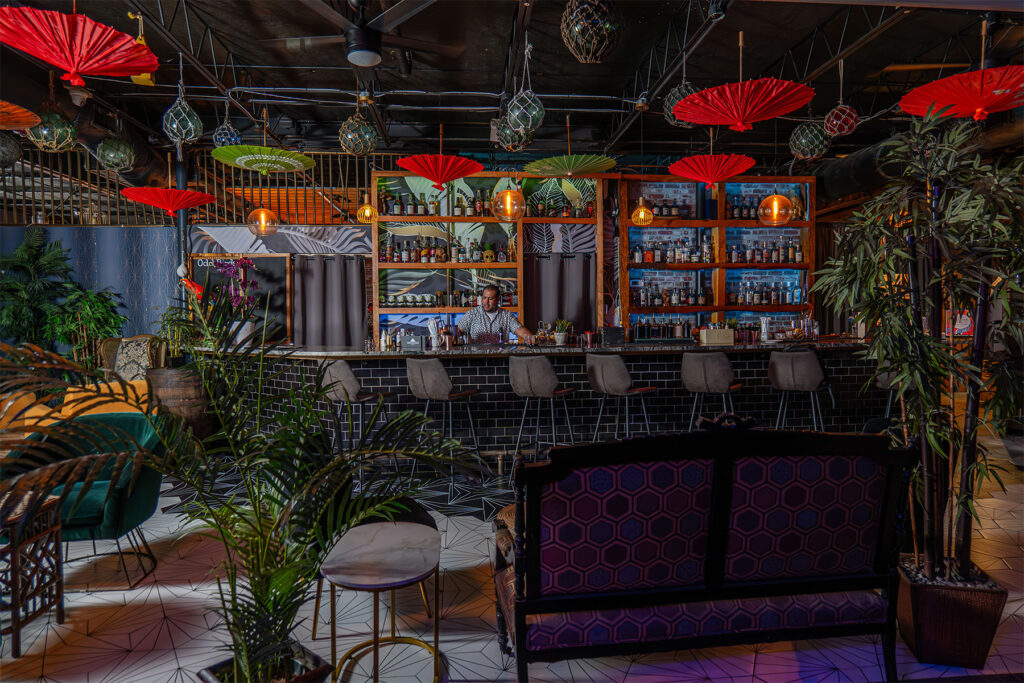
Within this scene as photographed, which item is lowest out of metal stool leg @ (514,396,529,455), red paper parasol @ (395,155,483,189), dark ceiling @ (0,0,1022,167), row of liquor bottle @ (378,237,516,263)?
metal stool leg @ (514,396,529,455)

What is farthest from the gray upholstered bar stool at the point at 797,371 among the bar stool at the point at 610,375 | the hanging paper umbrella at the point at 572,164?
the hanging paper umbrella at the point at 572,164

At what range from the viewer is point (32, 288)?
26.3 ft

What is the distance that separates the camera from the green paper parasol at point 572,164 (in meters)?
5.48

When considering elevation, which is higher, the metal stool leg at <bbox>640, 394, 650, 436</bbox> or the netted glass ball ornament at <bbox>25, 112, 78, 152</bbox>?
the netted glass ball ornament at <bbox>25, 112, 78, 152</bbox>

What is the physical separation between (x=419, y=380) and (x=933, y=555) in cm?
361

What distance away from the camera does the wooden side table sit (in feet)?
8.14

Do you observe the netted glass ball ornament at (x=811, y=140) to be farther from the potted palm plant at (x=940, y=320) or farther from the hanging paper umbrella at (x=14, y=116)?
the hanging paper umbrella at (x=14, y=116)

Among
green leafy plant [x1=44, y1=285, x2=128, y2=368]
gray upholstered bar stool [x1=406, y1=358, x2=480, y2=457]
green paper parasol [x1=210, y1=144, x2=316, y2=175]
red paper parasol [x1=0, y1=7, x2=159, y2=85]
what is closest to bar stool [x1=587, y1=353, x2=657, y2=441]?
gray upholstered bar stool [x1=406, y1=358, x2=480, y2=457]

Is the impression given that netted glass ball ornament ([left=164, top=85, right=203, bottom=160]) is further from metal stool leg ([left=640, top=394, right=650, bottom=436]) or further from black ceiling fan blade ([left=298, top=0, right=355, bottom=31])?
metal stool leg ([left=640, top=394, right=650, bottom=436])

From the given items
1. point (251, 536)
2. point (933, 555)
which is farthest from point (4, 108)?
point (933, 555)

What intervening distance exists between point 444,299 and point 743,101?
5.10m

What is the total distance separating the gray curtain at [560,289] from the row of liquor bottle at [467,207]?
601mm

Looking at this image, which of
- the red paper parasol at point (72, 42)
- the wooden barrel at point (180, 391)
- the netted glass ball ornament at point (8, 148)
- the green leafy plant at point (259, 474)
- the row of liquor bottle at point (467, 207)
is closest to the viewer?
the green leafy plant at point (259, 474)

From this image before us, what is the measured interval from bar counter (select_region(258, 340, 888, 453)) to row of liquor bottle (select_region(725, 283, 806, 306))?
2.38 m
